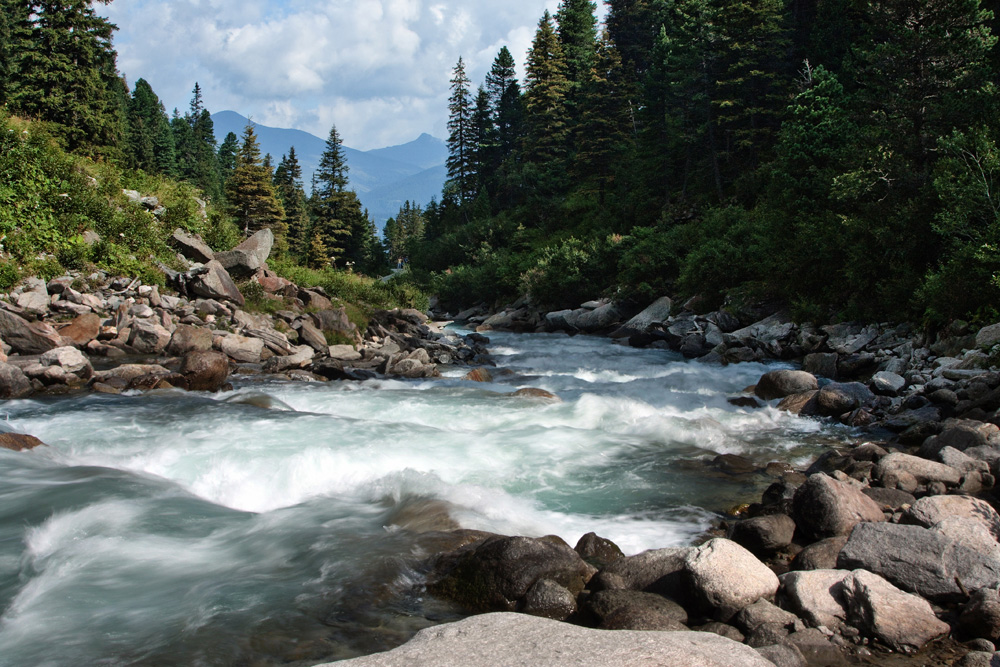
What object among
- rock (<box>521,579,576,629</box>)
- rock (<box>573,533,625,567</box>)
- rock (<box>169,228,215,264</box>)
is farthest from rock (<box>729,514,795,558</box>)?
rock (<box>169,228,215,264</box>)

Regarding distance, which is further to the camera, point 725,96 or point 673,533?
point 725,96

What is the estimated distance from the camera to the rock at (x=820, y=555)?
5.61 metres

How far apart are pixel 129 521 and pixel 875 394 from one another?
13366 mm

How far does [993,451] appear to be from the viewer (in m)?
7.95

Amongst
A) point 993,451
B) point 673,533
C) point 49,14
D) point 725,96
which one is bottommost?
point 673,533

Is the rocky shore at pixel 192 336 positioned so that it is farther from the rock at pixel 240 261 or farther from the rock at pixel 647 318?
the rock at pixel 647 318

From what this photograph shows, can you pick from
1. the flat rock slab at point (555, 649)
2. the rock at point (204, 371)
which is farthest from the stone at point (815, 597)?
the rock at point (204, 371)

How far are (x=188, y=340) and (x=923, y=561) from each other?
52.2 ft

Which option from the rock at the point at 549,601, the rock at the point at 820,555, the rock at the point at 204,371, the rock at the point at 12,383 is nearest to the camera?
the rock at the point at 549,601

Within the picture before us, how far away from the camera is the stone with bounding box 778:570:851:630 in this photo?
15.5ft

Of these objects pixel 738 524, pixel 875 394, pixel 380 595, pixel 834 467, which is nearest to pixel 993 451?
pixel 834 467

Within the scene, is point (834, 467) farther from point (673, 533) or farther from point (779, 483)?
point (673, 533)

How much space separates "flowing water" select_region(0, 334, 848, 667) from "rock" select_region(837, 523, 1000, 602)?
1988mm

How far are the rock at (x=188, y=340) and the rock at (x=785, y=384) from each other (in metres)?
13.8
